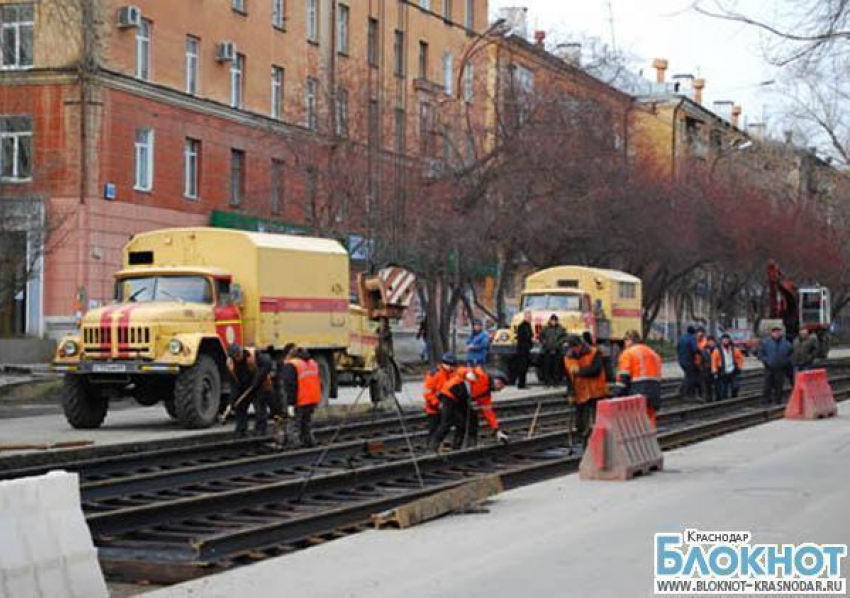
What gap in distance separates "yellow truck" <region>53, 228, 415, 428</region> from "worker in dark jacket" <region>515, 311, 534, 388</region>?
10313 millimetres

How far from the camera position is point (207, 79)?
46312 mm

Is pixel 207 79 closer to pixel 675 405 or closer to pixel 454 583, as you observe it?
pixel 675 405

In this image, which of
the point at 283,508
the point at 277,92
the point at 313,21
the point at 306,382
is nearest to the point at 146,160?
the point at 277,92

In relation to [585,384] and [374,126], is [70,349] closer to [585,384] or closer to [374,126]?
[585,384]

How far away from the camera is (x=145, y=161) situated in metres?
43.6

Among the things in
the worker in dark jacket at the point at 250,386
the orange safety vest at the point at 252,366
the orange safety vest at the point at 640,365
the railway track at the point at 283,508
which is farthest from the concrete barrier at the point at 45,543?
the orange safety vest at the point at 252,366

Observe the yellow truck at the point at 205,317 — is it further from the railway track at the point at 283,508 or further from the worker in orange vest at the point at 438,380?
the worker in orange vest at the point at 438,380

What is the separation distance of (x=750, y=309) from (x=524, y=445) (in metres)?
66.7

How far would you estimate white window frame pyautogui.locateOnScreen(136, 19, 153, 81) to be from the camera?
140 ft

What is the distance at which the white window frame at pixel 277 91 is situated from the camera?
165ft

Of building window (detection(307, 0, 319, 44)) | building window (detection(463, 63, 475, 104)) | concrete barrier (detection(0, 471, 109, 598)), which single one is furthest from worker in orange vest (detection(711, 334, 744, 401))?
concrete barrier (detection(0, 471, 109, 598))

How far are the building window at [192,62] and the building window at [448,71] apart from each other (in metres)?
16.5

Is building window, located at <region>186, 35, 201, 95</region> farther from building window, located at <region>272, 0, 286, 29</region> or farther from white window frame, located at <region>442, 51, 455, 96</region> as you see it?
white window frame, located at <region>442, 51, 455, 96</region>

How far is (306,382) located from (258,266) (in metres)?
6.15
